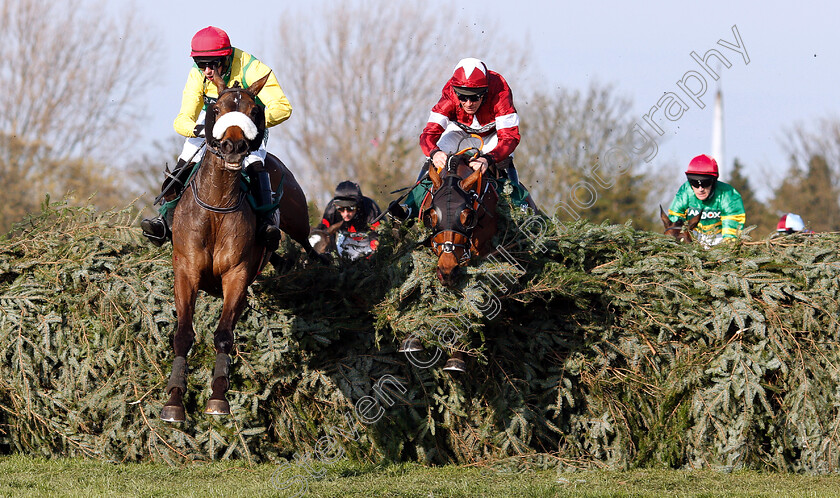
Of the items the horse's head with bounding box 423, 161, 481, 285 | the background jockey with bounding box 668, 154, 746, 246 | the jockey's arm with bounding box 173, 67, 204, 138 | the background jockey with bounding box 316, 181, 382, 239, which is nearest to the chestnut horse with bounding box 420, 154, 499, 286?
the horse's head with bounding box 423, 161, 481, 285

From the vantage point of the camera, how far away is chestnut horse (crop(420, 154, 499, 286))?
6418 mm

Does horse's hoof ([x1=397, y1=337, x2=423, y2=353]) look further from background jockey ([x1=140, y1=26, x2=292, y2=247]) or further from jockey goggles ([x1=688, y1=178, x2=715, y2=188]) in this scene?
jockey goggles ([x1=688, y1=178, x2=715, y2=188])

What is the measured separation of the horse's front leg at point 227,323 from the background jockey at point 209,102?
0.45 meters

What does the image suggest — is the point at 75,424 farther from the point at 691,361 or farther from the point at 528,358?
the point at 691,361

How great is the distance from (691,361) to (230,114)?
12.7 feet

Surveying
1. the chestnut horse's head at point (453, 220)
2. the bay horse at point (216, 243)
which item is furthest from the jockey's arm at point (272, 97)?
the chestnut horse's head at point (453, 220)

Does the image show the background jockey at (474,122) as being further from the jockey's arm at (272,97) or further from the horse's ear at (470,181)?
the jockey's arm at (272,97)

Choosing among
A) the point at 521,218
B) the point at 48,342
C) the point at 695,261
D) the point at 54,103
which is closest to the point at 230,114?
the point at 521,218

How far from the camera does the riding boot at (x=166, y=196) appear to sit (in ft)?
21.5

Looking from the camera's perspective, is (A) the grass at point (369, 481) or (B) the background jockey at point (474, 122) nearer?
(A) the grass at point (369, 481)

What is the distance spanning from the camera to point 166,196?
666 cm

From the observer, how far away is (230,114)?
5688 mm

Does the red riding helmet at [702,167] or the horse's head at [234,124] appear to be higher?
the red riding helmet at [702,167]

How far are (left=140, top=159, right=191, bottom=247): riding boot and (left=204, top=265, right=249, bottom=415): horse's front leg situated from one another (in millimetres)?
703
